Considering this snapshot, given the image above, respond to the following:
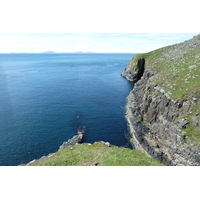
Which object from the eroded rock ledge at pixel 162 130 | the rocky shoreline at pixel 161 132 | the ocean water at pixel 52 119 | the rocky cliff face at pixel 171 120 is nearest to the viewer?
the rocky shoreline at pixel 161 132

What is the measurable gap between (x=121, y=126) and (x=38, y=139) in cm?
2584

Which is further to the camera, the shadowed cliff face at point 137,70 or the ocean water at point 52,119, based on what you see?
the shadowed cliff face at point 137,70

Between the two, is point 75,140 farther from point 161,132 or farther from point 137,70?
point 137,70

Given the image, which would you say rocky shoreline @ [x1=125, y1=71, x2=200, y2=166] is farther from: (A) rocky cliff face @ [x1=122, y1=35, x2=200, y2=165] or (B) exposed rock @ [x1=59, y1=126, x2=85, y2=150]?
(B) exposed rock @ [x1=59, y1=126, x2=85, y2=150]

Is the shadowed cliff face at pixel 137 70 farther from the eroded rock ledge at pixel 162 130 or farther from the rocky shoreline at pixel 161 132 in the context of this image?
the eroded rock ledge at pixel 162 130

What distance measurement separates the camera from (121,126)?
5181 cm

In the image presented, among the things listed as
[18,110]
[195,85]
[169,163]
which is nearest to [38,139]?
[18,110]

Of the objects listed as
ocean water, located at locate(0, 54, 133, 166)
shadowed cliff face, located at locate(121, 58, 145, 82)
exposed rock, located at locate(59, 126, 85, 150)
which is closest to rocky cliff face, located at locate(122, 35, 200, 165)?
ocean water, located at locate(0, 54, 133, 166)

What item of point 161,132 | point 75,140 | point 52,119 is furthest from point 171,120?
point 52,119

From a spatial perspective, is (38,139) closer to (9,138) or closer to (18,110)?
(9,138)

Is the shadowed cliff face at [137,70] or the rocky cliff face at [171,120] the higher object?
the shadowed cliff face at [137,70]

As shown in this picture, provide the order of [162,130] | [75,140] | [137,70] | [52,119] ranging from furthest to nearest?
[137,70]
[52,119]
[75,140]
[162,130]

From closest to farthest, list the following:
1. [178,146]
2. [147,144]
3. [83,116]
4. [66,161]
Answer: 1. [66,161]
2. [178,146]
3. [147,144]
4. [83,116]

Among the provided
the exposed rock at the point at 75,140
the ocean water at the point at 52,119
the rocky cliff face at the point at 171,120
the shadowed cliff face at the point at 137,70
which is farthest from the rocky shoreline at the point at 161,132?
the shadowed cliff face at the point at 137,70
